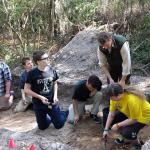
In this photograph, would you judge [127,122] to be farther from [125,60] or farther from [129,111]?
[125,60]

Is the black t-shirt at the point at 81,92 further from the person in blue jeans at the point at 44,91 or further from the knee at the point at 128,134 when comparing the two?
the knee at the point at 128,134

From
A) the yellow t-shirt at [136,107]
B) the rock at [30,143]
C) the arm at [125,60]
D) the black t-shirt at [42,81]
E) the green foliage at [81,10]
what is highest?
the green foliage at [81,10]

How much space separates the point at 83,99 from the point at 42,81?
26.5 inches

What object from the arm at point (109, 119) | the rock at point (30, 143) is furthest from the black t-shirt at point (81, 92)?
the rock at point (30, 143)

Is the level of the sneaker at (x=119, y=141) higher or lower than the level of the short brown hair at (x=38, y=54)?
lower

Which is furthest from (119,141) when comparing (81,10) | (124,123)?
(81,10)

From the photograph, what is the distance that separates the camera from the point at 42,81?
17.1ft

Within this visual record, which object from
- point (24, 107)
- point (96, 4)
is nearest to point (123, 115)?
point (24, 107)

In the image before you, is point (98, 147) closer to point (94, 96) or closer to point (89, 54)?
point (94, 96)

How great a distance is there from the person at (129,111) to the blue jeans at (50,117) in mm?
1107

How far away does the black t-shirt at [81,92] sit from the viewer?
5.29m

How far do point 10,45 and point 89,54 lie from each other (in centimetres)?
410

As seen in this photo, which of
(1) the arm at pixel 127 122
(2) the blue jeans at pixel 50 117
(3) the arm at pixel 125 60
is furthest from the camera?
(2) the blue jeans at pixel 50 117

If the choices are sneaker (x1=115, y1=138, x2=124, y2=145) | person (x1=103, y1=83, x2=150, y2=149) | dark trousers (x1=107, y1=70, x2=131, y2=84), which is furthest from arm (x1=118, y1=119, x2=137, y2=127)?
dark trousers (x1=107, y1=70, x2=131, y2=84)
